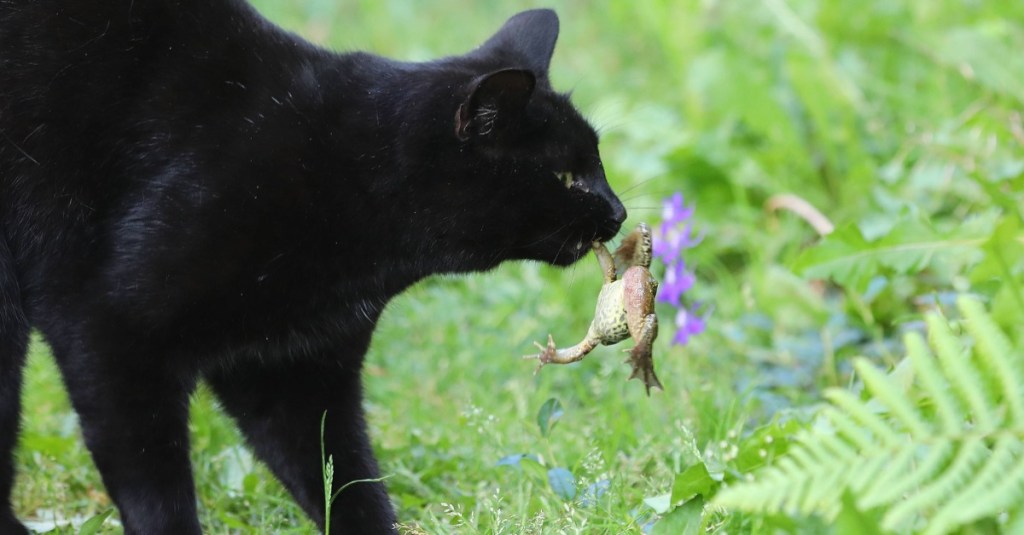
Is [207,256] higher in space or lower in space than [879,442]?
higher

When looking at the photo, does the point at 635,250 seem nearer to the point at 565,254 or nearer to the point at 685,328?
the point at 565,254

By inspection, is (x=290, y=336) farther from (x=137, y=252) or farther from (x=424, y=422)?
(x=424, y=422)

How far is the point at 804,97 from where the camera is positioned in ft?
13.3

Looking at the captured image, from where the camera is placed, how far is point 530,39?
8.32 feet

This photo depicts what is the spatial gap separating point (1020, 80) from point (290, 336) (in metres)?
2.50

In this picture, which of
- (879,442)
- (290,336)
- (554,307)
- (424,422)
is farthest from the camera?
(554,307)

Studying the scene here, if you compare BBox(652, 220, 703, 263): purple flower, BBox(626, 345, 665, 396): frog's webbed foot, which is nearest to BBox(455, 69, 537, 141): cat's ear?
BBox(626, 345, 665, 396): frog's webbed foot

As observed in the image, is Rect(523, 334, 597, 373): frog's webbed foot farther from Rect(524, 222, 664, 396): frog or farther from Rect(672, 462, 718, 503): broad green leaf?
Rect(672, 462, 718, 503): broad green leaf

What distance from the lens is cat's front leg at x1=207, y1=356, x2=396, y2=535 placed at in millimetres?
2410

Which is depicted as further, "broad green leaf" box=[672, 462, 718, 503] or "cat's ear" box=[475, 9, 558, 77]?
"cat's ear" box=[475, 9, 558, 77]

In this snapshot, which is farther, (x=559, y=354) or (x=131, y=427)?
(x=559, y=354)

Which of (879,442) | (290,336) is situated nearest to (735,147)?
(290,336)

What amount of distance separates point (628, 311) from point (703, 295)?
1457 millimetres

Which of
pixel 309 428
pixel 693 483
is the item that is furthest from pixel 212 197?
pixel 693 483
